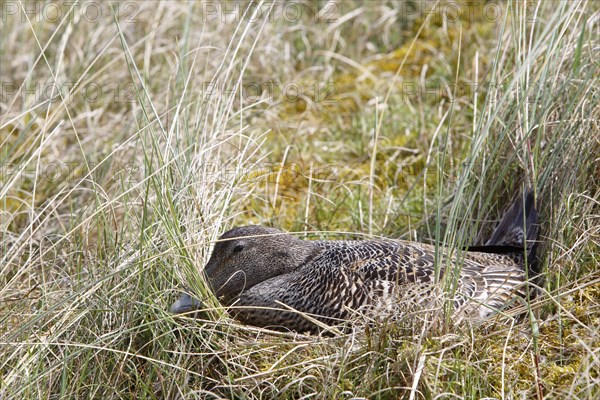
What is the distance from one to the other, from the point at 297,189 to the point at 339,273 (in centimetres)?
129

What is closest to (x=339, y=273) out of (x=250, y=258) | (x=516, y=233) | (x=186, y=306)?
(x=250, y=258)

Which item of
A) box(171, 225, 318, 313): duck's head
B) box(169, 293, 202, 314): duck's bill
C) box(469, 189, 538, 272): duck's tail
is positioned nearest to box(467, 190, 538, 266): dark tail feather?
box(469, 189, 538, 272): duck's tail

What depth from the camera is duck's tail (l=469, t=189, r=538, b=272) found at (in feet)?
13.9

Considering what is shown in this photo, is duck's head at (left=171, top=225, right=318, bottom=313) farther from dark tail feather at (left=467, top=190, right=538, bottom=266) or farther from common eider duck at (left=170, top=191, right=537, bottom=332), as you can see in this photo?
dark tail feather at (left=467, top=190, right=538, bottom=266)

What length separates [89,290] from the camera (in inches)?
145

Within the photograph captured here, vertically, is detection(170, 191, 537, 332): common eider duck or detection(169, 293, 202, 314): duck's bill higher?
detection(169, 293, 202, 314): duck's bill

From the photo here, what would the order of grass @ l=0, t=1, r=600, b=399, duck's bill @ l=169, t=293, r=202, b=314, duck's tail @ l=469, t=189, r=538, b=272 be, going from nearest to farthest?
grass @ l=0, t=1, r=600, b=399, duck's bill @ l=169, t=293, r=202, b=314, duck's tail @ l=469, t=189, r=538, b=272

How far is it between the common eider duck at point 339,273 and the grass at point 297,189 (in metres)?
0.12

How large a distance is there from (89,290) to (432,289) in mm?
1400

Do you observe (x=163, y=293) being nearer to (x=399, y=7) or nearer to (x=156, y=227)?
(x=156, y=227)

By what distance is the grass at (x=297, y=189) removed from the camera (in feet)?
11.4

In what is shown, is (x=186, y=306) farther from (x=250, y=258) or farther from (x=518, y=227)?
(x=518, y=227)

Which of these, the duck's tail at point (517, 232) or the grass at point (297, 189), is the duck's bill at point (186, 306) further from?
the duck's tail at point (517, 232)

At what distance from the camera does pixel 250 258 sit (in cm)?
435
